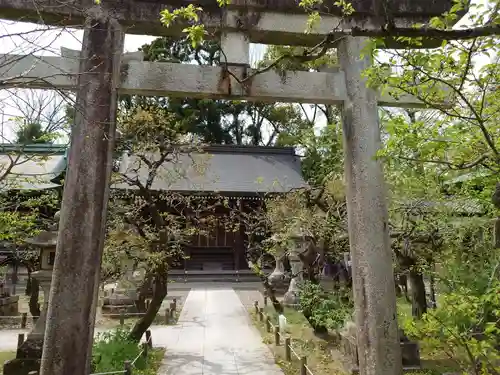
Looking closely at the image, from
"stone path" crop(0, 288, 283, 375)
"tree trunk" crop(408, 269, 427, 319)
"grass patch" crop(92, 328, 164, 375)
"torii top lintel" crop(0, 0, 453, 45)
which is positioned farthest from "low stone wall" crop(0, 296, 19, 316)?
"tree trunk" crop(408, 269, 427, 319)

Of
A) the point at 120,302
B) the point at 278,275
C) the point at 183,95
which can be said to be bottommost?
the point at 120,302

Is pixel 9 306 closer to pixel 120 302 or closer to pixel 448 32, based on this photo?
pixel 120 302

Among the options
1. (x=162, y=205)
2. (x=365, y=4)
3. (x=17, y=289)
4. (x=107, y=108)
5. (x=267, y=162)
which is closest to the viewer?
(x=107, y=108)

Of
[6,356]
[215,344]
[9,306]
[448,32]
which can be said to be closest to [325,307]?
[215,344]

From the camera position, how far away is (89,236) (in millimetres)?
3406

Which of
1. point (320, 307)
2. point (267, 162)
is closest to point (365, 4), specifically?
point (320, 307)

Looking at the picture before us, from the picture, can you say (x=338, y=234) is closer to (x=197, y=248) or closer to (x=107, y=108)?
(x=107, y=108)

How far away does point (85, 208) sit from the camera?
3443 mm


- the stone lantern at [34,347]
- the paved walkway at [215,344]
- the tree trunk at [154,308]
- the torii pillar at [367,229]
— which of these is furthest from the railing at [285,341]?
the stone lantern at [34,347]

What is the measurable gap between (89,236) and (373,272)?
2.76 meters

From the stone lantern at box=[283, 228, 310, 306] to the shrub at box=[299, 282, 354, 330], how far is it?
1.23m

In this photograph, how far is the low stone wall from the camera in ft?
35.1

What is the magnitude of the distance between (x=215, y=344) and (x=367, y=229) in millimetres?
5305

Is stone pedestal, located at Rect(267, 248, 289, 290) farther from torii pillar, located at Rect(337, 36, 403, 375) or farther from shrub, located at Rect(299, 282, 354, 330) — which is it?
torii pillar, located at Rect(337, 36, 403, 375)
